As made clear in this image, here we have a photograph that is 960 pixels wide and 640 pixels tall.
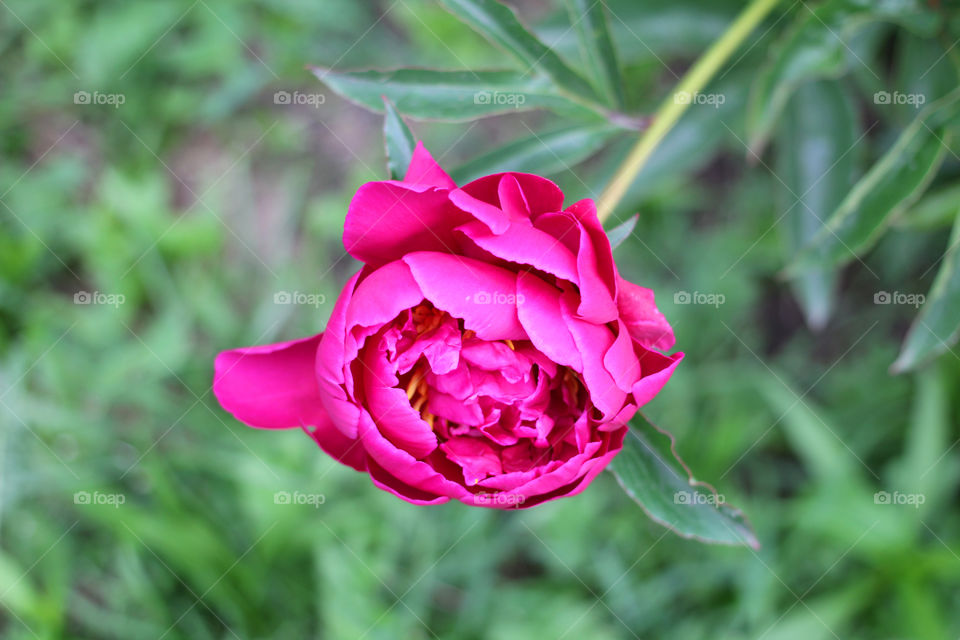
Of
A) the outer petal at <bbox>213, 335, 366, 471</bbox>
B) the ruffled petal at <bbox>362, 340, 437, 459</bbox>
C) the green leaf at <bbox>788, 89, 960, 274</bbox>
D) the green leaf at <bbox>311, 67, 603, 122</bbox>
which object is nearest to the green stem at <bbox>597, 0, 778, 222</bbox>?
the green leaf at <bbox>311, 67, 603, 122</bbox>

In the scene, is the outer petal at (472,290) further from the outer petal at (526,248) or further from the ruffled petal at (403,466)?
the ruffled petal at (403,466)

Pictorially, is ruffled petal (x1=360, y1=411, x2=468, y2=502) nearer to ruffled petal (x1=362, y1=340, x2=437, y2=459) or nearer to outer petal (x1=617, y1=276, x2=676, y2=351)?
ruffled petal (x1=362, y1=340, x2=437, y2=459)

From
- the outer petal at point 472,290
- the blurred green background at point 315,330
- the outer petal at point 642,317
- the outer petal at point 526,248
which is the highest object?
the outer petal at point 526,248

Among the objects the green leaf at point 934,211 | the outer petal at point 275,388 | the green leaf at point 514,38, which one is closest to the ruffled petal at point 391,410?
the outer petal at point 275,388

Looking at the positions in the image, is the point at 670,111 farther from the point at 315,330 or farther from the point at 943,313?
the point at 315,330

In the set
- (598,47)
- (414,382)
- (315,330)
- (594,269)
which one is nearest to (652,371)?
(594,269)

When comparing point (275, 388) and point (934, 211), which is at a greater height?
point (275, 388)
